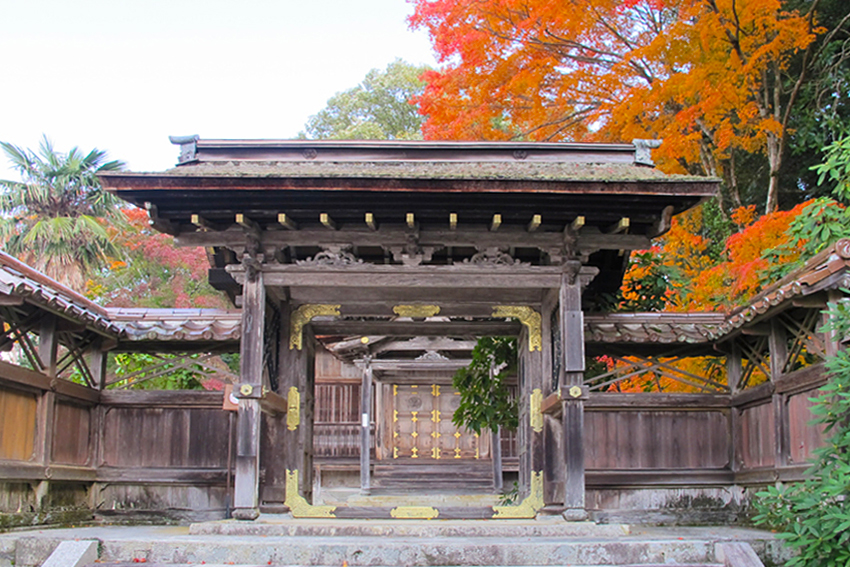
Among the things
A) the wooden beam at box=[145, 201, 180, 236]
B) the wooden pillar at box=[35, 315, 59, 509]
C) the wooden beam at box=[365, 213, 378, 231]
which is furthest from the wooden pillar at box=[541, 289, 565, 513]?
the wooden pillar at box=[35, 315, 59, 509]

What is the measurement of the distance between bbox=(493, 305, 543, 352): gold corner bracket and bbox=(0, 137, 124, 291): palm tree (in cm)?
1273

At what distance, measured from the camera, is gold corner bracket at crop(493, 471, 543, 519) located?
10219mm

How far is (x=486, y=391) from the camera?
45.2 ft

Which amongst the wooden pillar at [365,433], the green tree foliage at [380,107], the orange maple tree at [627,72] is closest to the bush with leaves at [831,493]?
the orange maple tree at [627,72]

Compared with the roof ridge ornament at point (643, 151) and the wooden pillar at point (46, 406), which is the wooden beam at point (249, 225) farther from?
the roof ridge ornament at point (643, 151)

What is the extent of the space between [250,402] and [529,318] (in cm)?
399

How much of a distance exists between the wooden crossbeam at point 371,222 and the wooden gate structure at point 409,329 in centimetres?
3

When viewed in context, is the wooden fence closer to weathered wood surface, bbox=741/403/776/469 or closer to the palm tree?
weathered wood surface, bbox=741/403/776/469

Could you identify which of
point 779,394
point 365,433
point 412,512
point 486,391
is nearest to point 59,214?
point 365,433

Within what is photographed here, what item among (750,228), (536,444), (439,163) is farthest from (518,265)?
(750,228)

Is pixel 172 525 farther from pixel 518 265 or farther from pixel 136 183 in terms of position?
pixel 518 265

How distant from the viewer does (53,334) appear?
9914 mm

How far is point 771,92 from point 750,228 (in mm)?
6512

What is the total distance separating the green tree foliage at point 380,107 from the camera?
3634 cm
